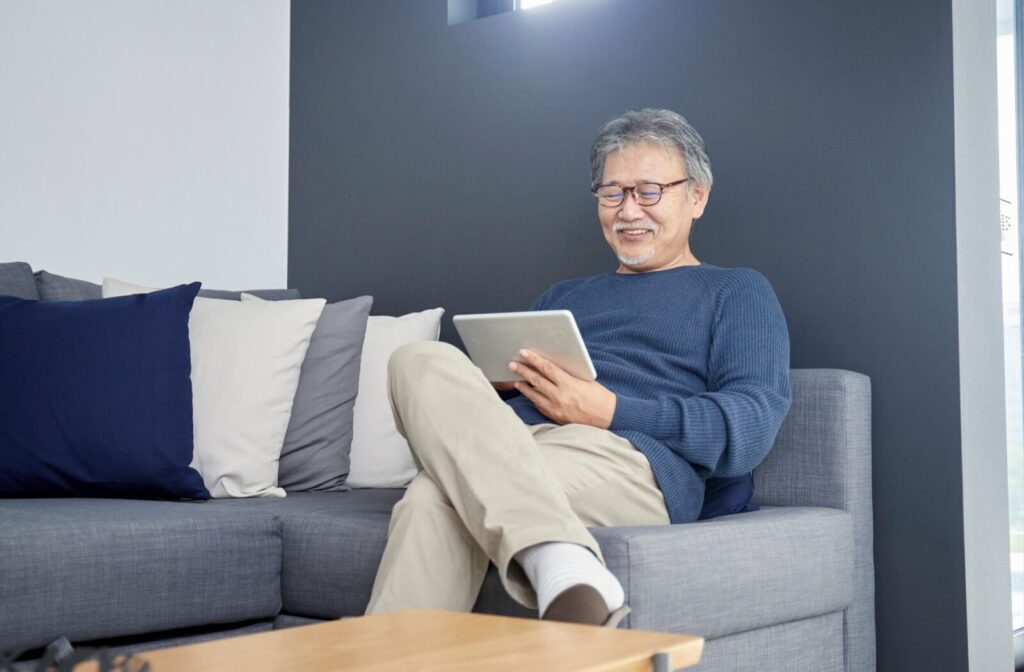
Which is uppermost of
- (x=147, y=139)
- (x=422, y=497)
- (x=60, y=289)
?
(x=147, y=139)

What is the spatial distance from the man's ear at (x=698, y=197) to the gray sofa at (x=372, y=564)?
0.49 metres

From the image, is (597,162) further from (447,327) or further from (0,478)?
(0,478)

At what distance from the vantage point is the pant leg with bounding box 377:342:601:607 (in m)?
1.63

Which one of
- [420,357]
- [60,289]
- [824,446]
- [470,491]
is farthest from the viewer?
[60,289]

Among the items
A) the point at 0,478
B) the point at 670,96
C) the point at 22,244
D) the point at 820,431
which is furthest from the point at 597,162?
the point at 22,244

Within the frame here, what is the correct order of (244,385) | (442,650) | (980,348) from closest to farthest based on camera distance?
(442,650), (980,348), (244,385)

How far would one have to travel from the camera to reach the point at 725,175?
9.14 ft

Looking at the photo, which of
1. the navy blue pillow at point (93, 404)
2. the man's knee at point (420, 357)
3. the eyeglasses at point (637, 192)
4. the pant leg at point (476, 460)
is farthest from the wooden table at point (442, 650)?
the eyeglasses at point (637, 192)

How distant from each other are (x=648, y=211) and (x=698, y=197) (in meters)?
0.16

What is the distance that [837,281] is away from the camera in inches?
102

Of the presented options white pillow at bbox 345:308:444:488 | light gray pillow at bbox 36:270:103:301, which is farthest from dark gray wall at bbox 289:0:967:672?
light gray pillow at bbox 36:270:103:301

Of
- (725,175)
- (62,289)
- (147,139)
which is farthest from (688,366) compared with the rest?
(147,139)

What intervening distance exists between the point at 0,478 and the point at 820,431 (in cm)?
167

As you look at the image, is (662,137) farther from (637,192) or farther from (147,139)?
(147,139)
